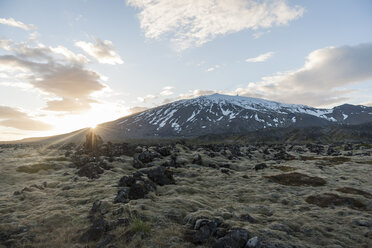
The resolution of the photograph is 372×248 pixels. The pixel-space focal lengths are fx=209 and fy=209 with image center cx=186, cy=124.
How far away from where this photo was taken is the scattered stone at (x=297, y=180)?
2417 cm

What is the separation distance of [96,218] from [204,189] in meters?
11.7

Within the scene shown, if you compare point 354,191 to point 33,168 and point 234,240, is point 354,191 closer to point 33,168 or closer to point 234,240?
point 234,240

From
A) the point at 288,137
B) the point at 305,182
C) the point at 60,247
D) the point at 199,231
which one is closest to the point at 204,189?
the point at 199,231

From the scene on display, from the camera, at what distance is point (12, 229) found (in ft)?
41.2

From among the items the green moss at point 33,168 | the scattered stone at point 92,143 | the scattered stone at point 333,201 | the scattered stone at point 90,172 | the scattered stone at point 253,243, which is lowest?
the scattered stone at point 333,201

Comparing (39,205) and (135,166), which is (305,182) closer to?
(135,166)

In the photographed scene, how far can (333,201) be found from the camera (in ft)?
56.9

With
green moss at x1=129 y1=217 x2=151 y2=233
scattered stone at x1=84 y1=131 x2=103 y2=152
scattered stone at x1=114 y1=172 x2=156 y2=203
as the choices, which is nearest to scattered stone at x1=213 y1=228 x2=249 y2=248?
green moss at x1=129 y1=217 x2=151 y2=233

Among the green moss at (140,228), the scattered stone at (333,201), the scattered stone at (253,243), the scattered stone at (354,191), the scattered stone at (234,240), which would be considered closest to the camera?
the scattered stone at (253,243)

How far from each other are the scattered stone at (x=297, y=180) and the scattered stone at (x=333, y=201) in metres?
5.36

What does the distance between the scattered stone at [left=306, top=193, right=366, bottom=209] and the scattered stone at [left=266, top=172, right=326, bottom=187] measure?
5.36 metres

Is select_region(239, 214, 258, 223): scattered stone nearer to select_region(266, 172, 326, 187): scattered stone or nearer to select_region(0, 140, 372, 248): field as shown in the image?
select_region(0, 140, 372, 248): field

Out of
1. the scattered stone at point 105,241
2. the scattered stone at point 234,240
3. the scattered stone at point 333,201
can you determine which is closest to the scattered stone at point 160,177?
the scattered stone at point 105,241

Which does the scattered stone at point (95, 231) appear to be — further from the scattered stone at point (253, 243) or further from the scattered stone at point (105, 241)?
the scattered stone at point (253, 243)
